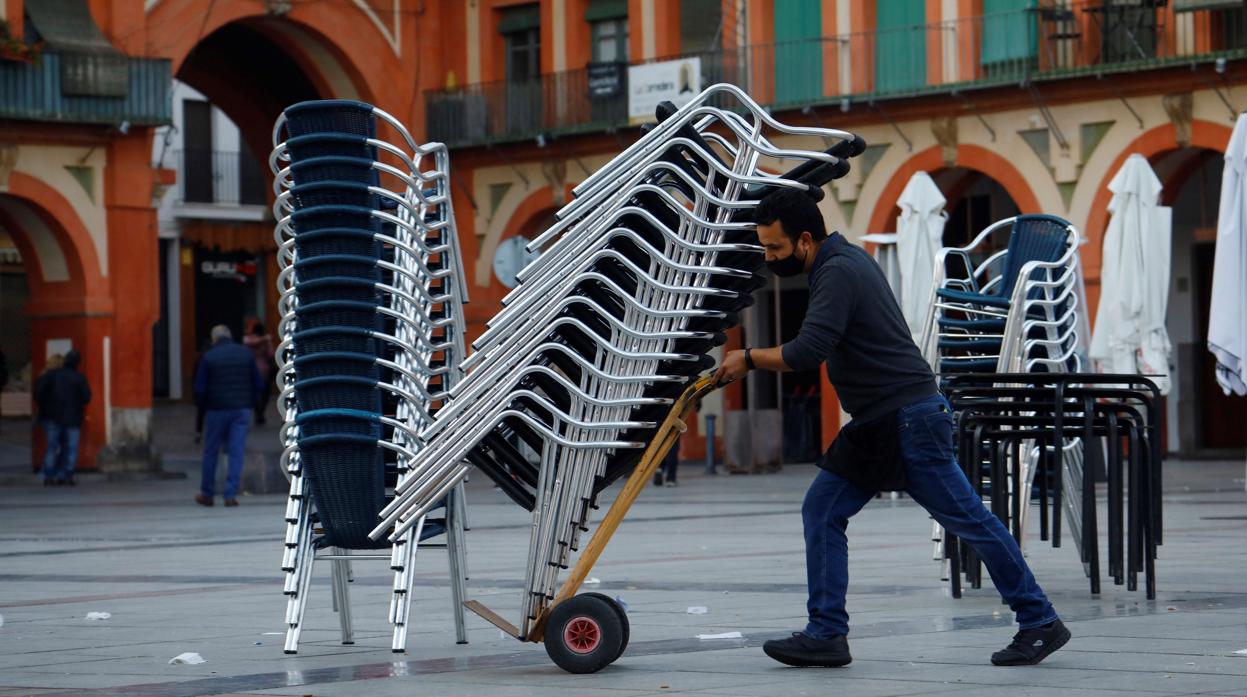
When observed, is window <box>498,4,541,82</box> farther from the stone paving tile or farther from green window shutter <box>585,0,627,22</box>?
the stone paving tile

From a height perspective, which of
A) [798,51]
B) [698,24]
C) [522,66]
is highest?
[698,24]

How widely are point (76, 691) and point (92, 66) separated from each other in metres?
26.6

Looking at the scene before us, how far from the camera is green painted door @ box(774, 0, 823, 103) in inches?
1352

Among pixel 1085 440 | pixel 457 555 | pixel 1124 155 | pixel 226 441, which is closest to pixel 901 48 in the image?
pixel 1124 155

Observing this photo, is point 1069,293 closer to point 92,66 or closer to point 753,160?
point 753,160

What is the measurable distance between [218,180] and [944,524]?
157 feet

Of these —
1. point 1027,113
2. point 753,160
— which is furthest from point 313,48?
point 753,160

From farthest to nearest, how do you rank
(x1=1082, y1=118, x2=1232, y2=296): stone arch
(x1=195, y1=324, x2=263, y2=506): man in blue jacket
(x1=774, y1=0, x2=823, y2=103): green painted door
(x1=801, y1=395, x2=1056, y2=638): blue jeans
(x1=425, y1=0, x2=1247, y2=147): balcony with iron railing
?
(x1=774, y1=0, x2=823, y2=103): green painted door < (x1=425, y1=0, x2=1247, y2=147): balcony with iron railing < (x1=1082, y1=118, x2=1232, y2=296): stone arch < (x1=195, y1=324, x2=263, y2=506): man in blue jacket < (x1=801, y1=395, x2=1056, y2=638): blue jeans

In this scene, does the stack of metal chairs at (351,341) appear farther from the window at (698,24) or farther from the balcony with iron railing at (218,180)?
the balcony with iron railing at (218,180)

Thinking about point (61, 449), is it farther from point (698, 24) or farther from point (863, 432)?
point (863, 432)

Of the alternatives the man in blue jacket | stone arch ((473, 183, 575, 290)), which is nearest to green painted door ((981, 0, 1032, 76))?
stone arch ((473, 183, 575, 290))

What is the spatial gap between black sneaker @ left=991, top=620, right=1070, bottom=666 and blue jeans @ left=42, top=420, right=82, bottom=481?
79.3 ft

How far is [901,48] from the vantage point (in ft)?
109

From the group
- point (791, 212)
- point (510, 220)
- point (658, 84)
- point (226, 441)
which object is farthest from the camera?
point (510, 220)
